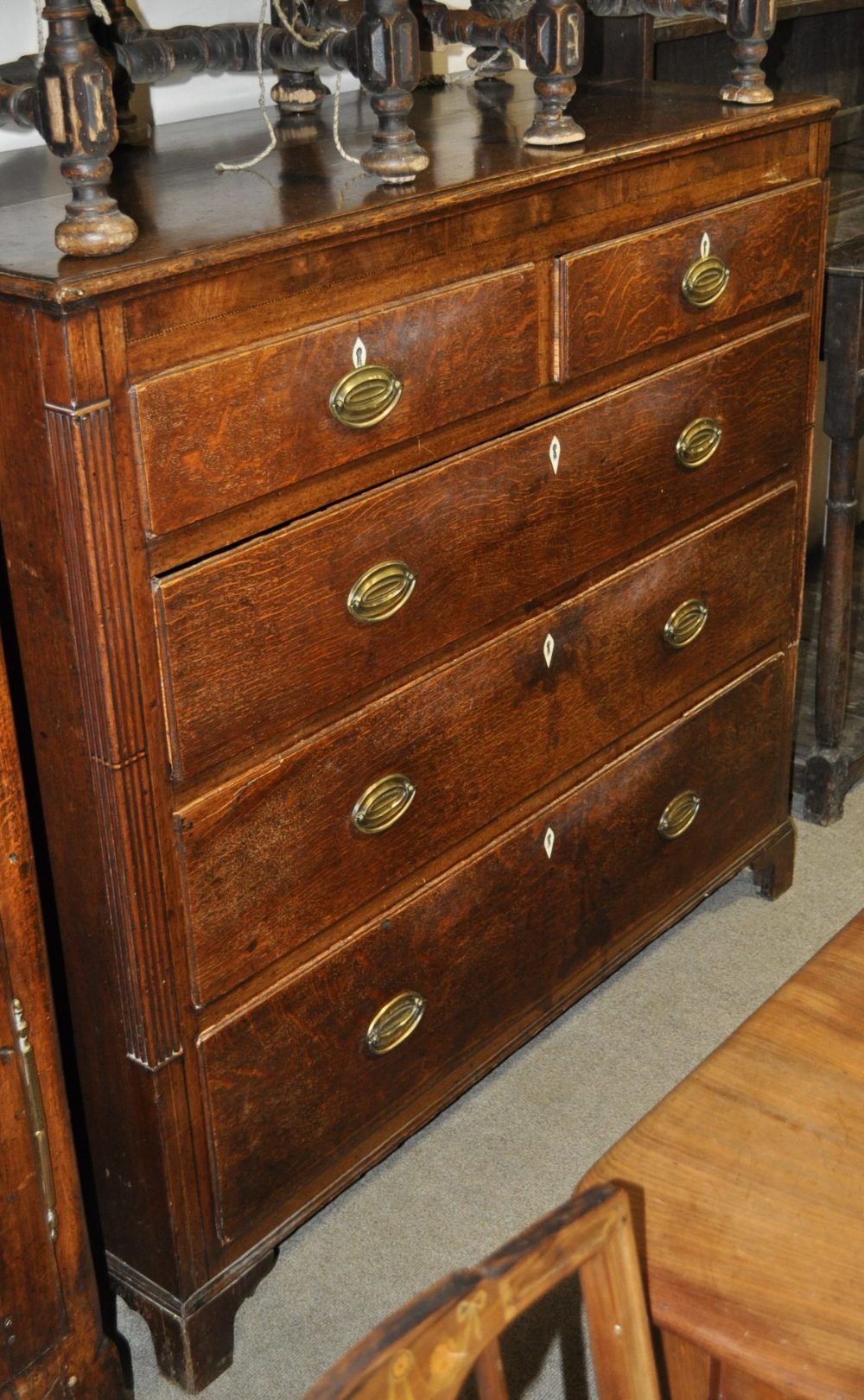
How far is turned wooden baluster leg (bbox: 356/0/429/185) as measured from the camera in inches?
66.4

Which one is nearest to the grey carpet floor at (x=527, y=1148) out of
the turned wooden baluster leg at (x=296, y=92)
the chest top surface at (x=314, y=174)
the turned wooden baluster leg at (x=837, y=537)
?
the turned wooden baluster leg at (x=837, y=537)

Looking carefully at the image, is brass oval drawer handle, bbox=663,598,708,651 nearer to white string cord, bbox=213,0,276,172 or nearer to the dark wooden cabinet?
white string cord, bbox=213,0,276,172

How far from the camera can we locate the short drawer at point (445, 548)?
1677 millimetres

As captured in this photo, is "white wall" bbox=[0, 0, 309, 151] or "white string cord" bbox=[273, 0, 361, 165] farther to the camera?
"white wall" bbox=[0, 0, 309, 151]

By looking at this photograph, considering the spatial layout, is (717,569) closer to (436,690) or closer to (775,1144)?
(436,690)

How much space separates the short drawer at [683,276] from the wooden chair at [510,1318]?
1.32m

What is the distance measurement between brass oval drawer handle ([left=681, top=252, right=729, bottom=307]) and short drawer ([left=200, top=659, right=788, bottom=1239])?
2.16 ft

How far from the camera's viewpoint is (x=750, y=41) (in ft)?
Answer: 7.18

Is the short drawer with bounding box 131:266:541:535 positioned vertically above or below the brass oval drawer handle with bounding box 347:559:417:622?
above

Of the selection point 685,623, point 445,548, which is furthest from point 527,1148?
point 445,548

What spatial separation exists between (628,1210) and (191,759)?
2.94 feet

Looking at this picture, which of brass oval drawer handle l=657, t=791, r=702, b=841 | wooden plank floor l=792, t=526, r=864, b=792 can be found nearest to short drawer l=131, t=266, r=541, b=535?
brass oval drawer handle l=657, t=791, r=702, b=841

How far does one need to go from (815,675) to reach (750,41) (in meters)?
1.52

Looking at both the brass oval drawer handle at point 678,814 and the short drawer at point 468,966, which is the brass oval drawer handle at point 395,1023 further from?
the brass oval drawer handle at point 678,814
